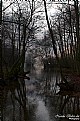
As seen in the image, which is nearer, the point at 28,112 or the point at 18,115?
the point at 18,115

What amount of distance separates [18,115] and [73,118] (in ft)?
7.83

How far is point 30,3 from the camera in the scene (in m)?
35.5

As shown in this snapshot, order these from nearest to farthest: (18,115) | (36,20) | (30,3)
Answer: (18,115)
(30,3)
(36,20)

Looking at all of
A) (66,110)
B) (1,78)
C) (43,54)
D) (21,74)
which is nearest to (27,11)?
(21,74)

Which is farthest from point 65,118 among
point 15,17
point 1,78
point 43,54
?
point 43,54

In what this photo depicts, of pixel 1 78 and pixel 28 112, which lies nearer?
pixel 28 112

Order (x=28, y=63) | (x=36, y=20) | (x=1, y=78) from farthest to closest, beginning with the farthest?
(x=28, y=63)
(x=36, y=20)
(x=1, y=78)

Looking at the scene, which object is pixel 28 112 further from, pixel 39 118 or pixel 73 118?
pixel 73 118

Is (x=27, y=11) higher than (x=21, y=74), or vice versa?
(x=27, y=11)

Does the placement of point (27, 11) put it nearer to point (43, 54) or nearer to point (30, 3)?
point (30, 3)

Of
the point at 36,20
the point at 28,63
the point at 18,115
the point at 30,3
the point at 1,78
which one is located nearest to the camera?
the point at 18,115

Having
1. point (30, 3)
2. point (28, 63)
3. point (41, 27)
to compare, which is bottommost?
point (28, 63)

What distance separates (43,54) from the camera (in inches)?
3900

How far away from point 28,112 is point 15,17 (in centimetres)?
2850
